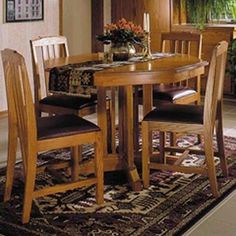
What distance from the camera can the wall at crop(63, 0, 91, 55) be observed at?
240 inches

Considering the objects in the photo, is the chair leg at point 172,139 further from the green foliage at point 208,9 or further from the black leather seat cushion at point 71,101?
the green foliage at point 208,9

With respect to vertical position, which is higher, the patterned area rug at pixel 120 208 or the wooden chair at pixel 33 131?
the wooden chair at pixel 33 131

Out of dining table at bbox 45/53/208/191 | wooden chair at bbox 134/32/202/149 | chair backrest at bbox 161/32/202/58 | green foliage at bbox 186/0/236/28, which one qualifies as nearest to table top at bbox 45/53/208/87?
dining table at bbox 45/53/208/191

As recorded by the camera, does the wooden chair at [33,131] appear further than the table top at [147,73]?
No

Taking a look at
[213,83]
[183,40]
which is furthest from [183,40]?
[213,83]

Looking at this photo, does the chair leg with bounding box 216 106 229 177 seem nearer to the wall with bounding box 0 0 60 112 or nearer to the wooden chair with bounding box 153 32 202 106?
the wooden chair with bounding box 153 32 202 106

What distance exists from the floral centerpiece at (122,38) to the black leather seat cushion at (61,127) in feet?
2.21

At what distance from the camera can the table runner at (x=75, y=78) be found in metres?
3.00

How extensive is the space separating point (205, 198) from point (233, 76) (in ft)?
9.48

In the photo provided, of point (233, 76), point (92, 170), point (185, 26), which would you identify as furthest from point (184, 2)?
point (92, 170)

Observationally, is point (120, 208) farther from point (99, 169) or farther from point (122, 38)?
point (122, 38)

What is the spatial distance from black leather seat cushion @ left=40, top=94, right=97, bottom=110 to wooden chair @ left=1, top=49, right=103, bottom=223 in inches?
19.2

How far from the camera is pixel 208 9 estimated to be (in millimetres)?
5992

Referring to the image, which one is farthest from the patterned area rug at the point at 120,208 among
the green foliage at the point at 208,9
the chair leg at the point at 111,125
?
the green foliage at the point at 208,9
